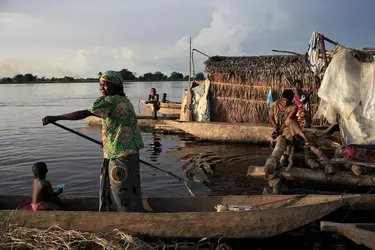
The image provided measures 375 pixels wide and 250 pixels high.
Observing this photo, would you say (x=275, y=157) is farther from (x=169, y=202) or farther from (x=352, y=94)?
(x=352, y=94)

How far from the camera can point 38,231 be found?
3.96 metres

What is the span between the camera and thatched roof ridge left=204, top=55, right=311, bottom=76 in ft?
35.8

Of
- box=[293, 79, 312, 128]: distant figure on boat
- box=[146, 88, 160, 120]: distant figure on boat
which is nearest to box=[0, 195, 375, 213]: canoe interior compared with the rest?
box=[293, 79, 312, 128]: distant figure on boat

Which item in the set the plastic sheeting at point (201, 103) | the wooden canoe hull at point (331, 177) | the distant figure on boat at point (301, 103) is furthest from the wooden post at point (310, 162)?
the plastic sheeting at point (201, 103)

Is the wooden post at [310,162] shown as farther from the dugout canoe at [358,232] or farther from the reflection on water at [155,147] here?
the reflection on water at [155,147]

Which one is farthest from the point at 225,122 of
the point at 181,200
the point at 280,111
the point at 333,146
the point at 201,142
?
the point at 181,200

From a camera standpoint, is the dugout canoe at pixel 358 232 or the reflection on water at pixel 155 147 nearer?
the dugout canoe at pixel 358 232

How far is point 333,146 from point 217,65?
493cm

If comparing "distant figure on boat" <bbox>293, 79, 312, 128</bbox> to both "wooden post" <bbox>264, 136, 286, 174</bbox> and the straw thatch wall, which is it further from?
"wooden post" <bbox>264, 136, 286, 174</bbox>

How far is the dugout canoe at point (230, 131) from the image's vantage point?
1035 centimetres

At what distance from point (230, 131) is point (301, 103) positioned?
209 cm

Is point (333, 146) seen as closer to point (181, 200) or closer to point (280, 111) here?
point (280, 111)

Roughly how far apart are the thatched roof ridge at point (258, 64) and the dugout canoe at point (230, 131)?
174 cm

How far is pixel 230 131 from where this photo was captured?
1063 centimetres
